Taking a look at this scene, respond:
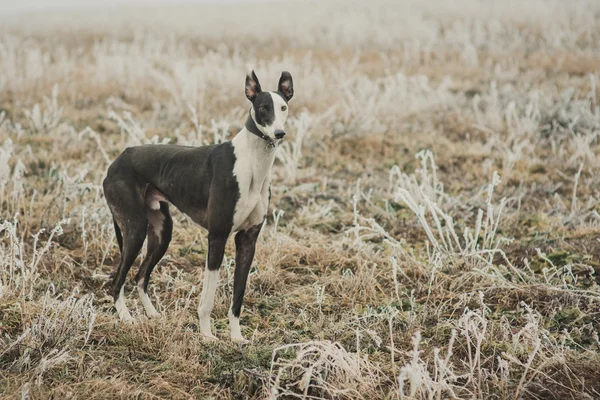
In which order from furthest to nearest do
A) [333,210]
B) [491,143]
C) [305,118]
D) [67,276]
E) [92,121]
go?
[92,121], [491,143], [305,118], [333,210], [67,276]

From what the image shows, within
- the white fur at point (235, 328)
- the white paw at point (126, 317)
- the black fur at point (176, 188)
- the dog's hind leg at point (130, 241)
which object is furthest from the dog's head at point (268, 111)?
the white paw at point (126, 317)

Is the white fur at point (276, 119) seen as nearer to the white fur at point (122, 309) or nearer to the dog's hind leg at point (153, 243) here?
the dog's hind leg at point (153, 243)

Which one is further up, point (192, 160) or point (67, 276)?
point (192, 160)

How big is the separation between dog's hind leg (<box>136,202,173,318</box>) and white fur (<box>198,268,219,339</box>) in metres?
0.58

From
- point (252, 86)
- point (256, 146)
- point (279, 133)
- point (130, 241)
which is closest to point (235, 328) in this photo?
point (130, 241)

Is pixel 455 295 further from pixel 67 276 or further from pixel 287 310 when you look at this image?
pixel 67 276

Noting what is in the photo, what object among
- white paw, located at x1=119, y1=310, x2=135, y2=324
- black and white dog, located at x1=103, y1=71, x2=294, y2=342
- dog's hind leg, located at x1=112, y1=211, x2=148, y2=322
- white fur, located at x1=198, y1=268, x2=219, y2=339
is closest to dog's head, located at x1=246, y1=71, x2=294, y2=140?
black and white dog, located at x1=103, y1=71, x2=294, y2=342

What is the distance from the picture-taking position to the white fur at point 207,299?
12.5ft

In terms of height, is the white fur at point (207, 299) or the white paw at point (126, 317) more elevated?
the white fur at point (207, 299)

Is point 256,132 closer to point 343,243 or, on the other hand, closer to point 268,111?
point 268,111

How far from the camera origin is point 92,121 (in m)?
9.38

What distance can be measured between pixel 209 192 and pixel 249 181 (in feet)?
0.93

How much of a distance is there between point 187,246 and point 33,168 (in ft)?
9.56

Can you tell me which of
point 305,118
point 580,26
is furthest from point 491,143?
point 580,26
